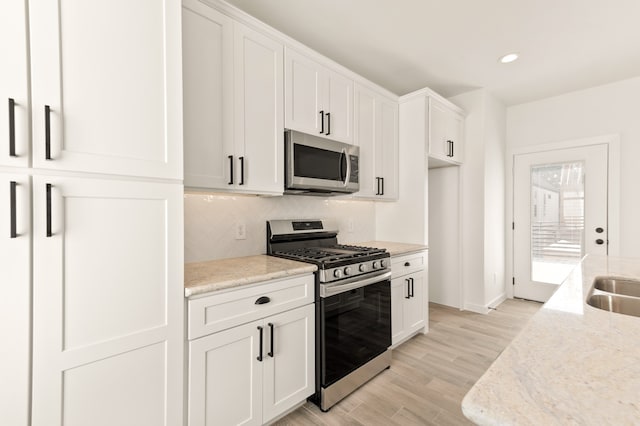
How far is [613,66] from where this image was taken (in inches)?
122

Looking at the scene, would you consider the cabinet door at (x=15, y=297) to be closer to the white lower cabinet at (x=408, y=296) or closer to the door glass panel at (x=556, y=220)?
the white lower cabinet at (x=408, y=296)

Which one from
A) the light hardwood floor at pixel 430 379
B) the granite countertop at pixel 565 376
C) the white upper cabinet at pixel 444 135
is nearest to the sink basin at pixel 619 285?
the granite countertop at pixel 565 376

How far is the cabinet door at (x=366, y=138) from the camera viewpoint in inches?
108

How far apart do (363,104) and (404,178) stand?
0.93 meters

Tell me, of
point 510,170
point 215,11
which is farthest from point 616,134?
point 215,11

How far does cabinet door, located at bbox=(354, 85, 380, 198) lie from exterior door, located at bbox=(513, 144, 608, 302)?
8.31 feet

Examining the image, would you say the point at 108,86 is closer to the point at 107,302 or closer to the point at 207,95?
the point at 207,95

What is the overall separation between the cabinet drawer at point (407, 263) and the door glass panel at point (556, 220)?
2113 mm

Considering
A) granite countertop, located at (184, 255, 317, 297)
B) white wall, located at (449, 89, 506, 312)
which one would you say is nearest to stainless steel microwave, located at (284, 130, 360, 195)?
granite countertop, located at (184, 255, 317, 297)

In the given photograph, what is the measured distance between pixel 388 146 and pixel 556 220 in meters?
2.59

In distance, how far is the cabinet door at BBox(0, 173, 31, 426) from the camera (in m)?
0.98

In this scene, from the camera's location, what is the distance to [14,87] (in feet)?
3.26

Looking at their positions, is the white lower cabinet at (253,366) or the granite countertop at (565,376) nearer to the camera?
the granite countertop at (565,376)

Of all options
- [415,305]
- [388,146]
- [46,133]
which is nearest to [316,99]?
[388,146]
